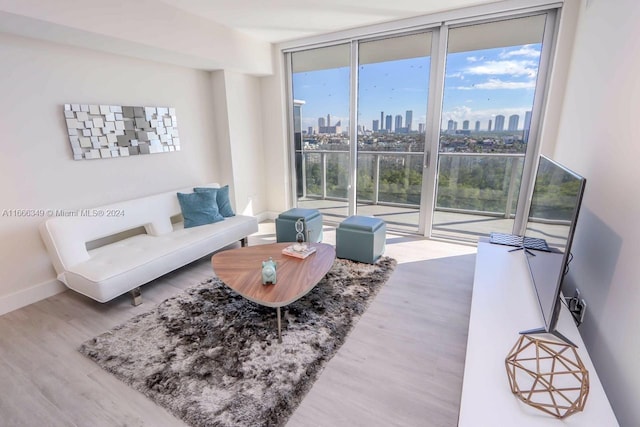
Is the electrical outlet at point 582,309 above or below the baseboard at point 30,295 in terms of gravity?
above

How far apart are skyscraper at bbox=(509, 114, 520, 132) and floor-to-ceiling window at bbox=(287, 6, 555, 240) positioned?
1cm

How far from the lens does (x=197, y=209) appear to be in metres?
3.68

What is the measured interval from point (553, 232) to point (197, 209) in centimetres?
340

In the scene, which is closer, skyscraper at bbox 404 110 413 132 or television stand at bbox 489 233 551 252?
television stand at bbox 489 233 551 252

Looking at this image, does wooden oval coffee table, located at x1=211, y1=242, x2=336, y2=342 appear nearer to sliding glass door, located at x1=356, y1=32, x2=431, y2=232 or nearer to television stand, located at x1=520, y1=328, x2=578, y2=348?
television stand, located at x1=520, y1=328, x2=578, y2=348

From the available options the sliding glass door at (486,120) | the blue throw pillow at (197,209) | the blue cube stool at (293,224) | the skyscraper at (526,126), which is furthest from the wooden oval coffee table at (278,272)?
the skyscraper at (526,126)

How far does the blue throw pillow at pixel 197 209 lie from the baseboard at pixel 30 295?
4.30 ft

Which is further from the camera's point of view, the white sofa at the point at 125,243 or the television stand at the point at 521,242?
the white sofa at the point at 125,243

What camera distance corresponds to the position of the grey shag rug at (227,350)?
5.70 feet

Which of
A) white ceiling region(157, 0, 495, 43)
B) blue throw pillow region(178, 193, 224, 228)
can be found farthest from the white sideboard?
blue throw pillow region(178, 193, 224, 228)

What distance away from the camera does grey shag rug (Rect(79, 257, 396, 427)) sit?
1.74m

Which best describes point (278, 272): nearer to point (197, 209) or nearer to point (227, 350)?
point (227, 350)

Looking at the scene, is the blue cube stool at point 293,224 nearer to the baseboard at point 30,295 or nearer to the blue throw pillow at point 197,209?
the blue throw pillow at point 197,209

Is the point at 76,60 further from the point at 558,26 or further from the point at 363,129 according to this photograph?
the point at 558,26
